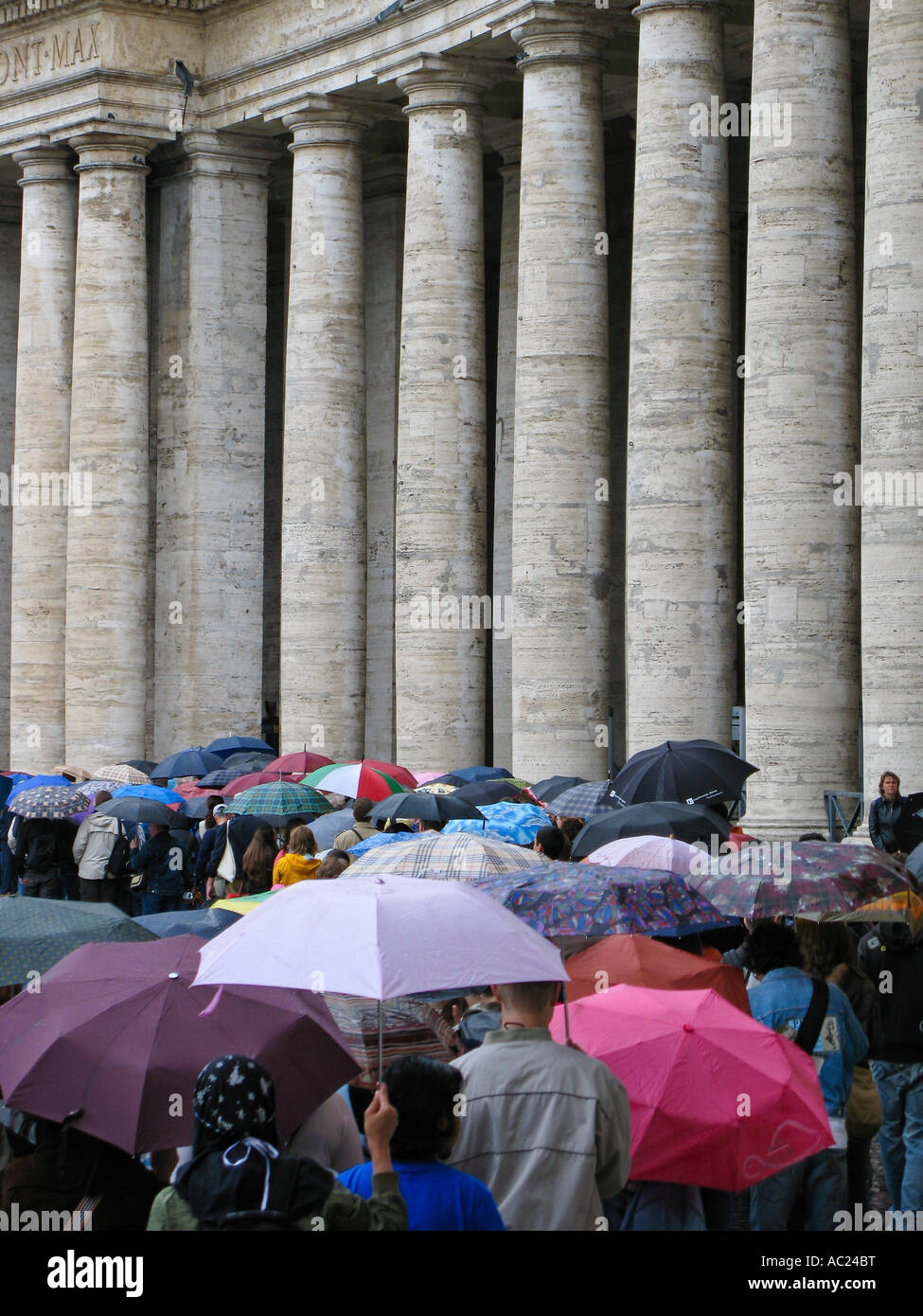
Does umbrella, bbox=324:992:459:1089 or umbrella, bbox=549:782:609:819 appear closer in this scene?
umbrella, bbox=324:992:459:1089

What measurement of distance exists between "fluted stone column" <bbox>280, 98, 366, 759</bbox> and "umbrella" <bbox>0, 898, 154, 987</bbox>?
28.4 metres

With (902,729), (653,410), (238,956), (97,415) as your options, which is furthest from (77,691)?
(238,956)

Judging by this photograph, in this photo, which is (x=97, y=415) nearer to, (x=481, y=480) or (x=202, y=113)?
(x=202, y=113)

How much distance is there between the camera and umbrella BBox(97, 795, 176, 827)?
2523 centimetres

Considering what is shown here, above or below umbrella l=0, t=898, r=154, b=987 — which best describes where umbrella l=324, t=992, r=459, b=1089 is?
below

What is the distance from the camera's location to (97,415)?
142ft

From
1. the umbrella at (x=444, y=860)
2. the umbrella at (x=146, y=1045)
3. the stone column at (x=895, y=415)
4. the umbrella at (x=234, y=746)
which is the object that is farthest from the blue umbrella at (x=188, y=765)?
the umbrella at (x=146, y=1045)

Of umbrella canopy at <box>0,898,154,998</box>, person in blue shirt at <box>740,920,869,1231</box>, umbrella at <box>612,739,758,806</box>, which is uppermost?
umbrella at <box>612,739,758,806</box>

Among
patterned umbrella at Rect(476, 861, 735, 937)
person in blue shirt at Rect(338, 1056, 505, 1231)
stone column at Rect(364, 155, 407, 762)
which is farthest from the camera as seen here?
stone column at Rect(364, 155, 407, 762)

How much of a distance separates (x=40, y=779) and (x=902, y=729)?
45.2 feet

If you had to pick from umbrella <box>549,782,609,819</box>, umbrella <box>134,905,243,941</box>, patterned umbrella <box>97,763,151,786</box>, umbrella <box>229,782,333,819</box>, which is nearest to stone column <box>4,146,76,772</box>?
patterned umbrella <box>97,763,151,786</box>

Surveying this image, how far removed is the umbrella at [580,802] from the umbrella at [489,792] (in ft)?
5.86

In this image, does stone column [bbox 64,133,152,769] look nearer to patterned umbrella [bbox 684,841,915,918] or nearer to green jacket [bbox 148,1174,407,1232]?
patterned umbrella [bbox 684,841,915,918]

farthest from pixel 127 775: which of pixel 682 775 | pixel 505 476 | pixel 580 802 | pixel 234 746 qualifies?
pixel 682 775
